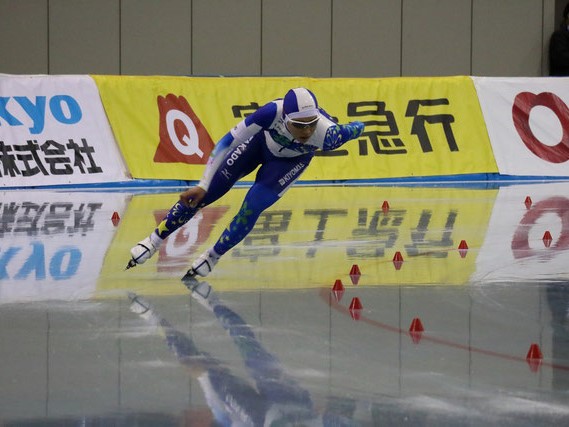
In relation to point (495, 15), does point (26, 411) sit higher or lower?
lower

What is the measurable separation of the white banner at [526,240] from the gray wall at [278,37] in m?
7.08

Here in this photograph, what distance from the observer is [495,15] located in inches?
865

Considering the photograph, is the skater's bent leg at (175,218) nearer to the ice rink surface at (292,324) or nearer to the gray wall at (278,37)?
the ice rink surface at (292,324)

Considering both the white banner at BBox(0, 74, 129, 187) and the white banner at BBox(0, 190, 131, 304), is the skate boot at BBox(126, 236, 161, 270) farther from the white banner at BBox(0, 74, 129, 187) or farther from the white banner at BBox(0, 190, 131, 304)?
the white banner at BBox(0, 74, 129, 187)

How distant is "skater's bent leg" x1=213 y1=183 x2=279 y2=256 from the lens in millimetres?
7867

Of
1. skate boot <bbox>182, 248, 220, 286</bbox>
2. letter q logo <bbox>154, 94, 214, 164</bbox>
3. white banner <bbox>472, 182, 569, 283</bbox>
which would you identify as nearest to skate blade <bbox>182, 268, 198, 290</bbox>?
skate boot <bbox>182, 248, 220, 286</bbox>

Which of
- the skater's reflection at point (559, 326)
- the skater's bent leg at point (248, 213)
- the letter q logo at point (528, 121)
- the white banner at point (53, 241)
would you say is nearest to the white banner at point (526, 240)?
the skater's reflection at point (559, 326)

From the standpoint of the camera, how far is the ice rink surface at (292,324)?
4762mm

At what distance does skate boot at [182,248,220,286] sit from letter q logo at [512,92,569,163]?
10031 mm

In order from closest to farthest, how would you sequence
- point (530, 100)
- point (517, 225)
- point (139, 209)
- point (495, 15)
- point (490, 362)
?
1. point (490, 362)
2. point (517, 225)
3. point (139, 209)
4. point (530, 100)
5. point (495, 15)

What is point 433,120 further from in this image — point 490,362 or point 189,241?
point 490,362

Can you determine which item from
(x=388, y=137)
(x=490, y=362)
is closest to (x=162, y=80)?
(x=388, y=137)

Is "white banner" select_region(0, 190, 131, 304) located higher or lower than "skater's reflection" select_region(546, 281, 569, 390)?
higher

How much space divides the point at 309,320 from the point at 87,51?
1478cm
